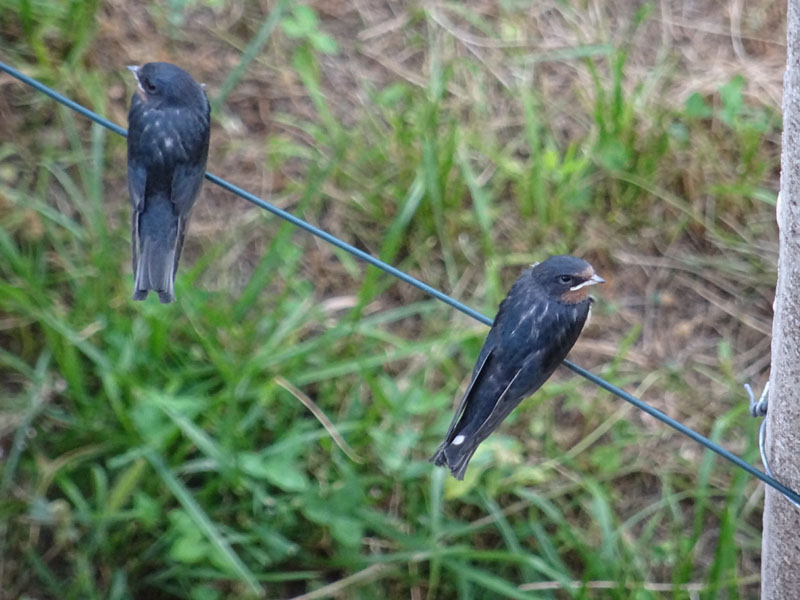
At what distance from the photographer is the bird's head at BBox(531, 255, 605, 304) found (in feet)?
8.54

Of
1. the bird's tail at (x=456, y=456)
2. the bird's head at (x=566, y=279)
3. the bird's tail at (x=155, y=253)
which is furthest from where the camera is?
the bird's tail at (x=155, y=253)

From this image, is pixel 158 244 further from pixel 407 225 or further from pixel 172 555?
pixel 407 225

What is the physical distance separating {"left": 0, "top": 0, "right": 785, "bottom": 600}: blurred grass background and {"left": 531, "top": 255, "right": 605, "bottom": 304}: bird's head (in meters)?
0.88

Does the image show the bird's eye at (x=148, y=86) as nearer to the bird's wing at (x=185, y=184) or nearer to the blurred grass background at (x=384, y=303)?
the bird's wing at (x=185, y=184)

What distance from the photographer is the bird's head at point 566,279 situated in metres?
2.60

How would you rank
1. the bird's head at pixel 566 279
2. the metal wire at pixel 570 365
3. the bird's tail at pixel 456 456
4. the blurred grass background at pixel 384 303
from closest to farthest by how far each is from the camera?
the metal wire at pixel 570 365 < the bird's tail at pixel 456 456 < the bird's head at pixel 566 279 < the blurred grass background at pixel 384 303

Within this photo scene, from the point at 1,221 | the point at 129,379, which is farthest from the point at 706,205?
the point at 1,221

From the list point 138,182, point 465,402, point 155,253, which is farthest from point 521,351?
point 138,182

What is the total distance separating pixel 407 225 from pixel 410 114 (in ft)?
1.76

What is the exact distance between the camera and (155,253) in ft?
9.09

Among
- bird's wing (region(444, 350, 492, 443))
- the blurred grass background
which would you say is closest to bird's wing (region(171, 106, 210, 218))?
the blurred grass background

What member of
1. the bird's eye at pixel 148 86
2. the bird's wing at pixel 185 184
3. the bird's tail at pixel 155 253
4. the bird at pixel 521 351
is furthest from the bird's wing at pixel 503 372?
the bird's eye at pixel 148 86

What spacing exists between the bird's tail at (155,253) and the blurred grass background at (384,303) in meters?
0.62

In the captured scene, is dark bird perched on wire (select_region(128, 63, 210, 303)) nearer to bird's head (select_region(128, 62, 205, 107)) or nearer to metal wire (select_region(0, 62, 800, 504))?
bird's head (select_region(128, 62, 205, 107))
